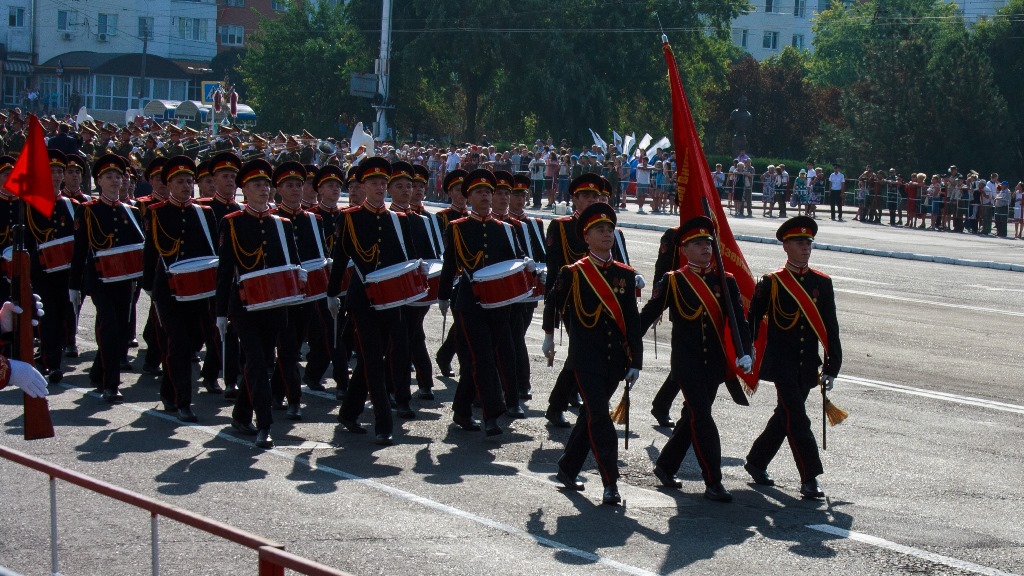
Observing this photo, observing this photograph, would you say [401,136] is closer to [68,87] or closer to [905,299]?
[68,87]

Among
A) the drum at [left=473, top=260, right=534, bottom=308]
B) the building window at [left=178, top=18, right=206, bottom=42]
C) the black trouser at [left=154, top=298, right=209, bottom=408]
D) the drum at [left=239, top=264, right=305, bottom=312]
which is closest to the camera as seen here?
the drum at [left=239, top=264, right=305, bottom=312]

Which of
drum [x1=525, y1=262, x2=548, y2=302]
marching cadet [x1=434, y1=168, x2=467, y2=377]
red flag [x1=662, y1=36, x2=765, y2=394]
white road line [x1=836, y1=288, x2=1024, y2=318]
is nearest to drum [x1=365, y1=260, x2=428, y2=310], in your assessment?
drum [x1=525, y1=262, x2=548, y2=302]

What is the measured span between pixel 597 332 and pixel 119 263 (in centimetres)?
474

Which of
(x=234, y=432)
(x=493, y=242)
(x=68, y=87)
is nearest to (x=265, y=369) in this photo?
(x=234, y=432)

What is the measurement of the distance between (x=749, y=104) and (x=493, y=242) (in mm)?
58771

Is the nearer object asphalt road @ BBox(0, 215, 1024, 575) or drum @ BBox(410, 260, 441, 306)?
asphalt road @ BBox(0, 215, 1024, 575)

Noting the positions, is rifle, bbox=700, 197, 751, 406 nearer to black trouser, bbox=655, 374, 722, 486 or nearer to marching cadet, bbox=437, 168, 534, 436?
black trouser, bbox=655, 374, 722, 486

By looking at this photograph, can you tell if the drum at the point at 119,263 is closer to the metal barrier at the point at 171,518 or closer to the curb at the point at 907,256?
the metal barrier at the point at 171,518

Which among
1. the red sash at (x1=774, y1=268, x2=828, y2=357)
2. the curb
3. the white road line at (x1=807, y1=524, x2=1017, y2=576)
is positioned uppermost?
the red sash at (x1=774, y1=268, x2=828, y2=357)

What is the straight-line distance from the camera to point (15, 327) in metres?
6.89

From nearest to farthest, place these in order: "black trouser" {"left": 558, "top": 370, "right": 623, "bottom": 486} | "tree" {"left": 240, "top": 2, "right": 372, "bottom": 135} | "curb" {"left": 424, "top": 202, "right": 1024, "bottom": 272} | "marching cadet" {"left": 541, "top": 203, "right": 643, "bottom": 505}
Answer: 1. "black trouser" {"left": 558, "top": 370, "right": 623, "bottom": 486}
2. "marching cadet" {"left": 541, "top": 203, "right": 643, "bottom": 505}
3. "curb" {"left": 424, "top": 202, "right": 1024, "bottom": 272}
4. "tree" {"left": 240, "top": 2, "right": 372, "bottom": 135}

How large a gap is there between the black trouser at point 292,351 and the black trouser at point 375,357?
1.65ft

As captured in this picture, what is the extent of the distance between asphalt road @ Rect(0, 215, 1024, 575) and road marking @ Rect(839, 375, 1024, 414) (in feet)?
0.13

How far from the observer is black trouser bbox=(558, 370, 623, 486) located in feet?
28.6
